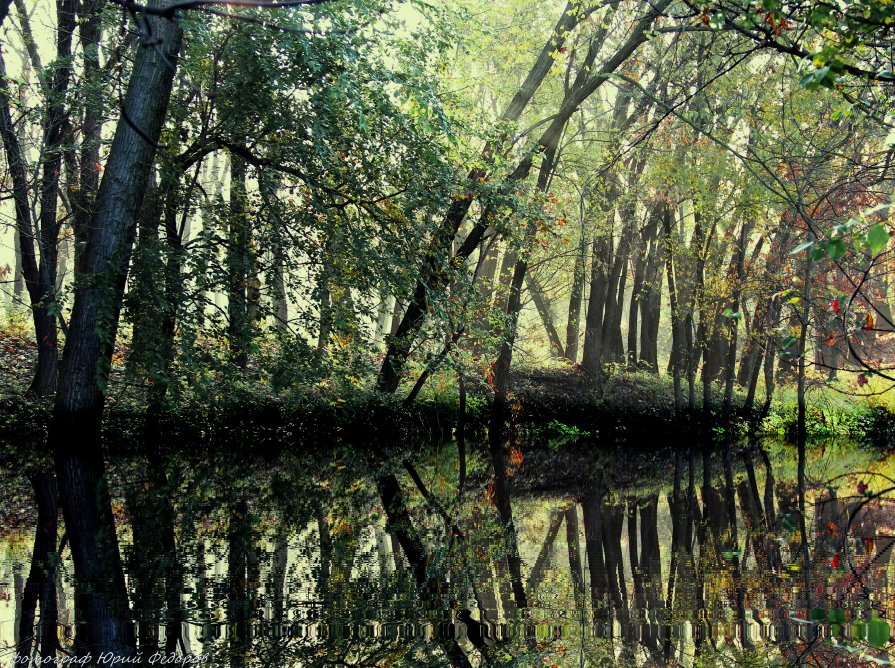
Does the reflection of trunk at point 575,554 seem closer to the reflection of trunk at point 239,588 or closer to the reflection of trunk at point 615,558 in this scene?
the reflection of trunk at point 615,558

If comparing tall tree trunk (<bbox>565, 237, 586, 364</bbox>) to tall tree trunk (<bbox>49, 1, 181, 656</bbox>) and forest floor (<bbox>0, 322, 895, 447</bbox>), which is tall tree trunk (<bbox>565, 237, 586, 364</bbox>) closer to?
forest floor (<bbox>0, 322, 895, 447</bbox>)

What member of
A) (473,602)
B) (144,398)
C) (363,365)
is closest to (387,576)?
(473,602)

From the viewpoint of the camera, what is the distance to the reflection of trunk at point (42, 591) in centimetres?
390

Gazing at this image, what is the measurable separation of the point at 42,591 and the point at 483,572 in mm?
2713

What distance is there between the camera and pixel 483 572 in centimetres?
569

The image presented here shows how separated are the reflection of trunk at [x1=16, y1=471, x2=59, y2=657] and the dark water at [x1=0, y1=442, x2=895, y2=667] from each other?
63mm

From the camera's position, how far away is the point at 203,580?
5168 mm

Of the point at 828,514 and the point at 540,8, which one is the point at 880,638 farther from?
the point at 540,8

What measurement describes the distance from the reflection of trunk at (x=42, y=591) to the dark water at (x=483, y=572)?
6 centimetres

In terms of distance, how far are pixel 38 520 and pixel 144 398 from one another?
23.0 feet

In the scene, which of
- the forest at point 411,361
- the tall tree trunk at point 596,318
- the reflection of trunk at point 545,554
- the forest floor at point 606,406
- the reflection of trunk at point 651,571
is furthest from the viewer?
the tall tree trunk at point 596,318

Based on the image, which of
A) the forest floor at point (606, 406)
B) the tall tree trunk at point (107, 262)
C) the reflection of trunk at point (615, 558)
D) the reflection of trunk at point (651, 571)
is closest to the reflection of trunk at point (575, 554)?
the reflection of trunk at point (615, 558)

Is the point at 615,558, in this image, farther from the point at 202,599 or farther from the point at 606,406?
the point at 606,406

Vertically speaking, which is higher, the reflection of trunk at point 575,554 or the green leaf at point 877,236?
the green leaf at point 877,236
